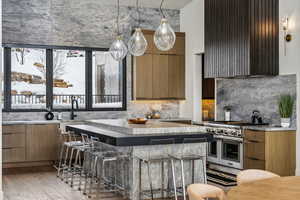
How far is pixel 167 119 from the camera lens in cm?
998

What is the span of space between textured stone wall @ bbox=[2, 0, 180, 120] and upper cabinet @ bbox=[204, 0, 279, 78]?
2.62 m

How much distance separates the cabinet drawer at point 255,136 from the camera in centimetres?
716

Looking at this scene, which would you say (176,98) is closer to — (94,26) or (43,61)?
(94,26)

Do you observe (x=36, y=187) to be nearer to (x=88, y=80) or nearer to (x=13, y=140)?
(x=13, y=140)

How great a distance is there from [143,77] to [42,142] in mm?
2662

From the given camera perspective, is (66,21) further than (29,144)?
Yes

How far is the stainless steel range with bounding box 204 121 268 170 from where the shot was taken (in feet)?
25.3

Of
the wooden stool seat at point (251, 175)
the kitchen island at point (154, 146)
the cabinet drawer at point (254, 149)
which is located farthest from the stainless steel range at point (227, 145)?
the wooden stool seat at point (251, 175)

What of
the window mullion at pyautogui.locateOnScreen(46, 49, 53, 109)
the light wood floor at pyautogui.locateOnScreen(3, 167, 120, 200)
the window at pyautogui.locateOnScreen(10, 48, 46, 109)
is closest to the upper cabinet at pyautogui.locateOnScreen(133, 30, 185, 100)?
the window mullion at pyautogui.locateOnScreen(46, 49, 53, 109)

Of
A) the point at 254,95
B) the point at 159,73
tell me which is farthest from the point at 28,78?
the point at 254,95

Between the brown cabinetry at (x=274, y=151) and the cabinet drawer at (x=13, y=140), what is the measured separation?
4.34m

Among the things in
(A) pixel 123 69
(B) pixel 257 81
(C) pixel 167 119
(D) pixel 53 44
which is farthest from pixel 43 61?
(B) pixel 257 81

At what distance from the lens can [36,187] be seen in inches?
273

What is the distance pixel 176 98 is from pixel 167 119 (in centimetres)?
64
